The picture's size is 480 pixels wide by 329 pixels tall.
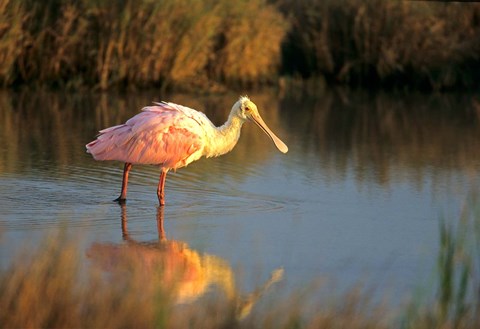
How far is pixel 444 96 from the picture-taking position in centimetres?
1931

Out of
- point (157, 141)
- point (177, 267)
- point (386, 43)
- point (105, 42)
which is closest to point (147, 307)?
point (177, 267)

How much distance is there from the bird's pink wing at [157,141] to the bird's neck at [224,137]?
9.3 inches

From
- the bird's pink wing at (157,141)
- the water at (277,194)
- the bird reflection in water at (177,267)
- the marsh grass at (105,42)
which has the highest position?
the marsh grass at (105,42)

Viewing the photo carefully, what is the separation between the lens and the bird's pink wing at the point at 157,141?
924cm

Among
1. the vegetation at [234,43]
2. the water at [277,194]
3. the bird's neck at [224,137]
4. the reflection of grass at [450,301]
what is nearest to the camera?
the reflection of grass at [450,301]

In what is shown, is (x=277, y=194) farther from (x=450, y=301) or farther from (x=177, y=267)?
(x=450, y=301)

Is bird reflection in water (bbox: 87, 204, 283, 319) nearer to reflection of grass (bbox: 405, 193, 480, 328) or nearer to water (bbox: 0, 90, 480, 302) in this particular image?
water (bbox: 0, 90, 480, 302)

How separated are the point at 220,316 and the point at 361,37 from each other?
1561cm

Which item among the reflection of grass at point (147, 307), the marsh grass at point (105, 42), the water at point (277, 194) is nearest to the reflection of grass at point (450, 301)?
the reflection of grass at point (147, 307)

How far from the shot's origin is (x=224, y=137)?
9.68m

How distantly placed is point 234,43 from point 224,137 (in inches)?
381

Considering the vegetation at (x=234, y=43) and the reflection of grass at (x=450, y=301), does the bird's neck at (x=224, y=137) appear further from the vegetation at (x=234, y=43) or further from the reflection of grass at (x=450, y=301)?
the vegetation at (x=234, y=43)

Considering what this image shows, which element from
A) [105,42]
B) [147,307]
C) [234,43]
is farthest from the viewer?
[234,43]

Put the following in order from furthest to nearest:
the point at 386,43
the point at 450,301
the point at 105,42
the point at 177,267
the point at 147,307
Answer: the point at 386,43 → the point at 105,42 → the point at 177,267 → the point at 450,301 → the point at 147,307
